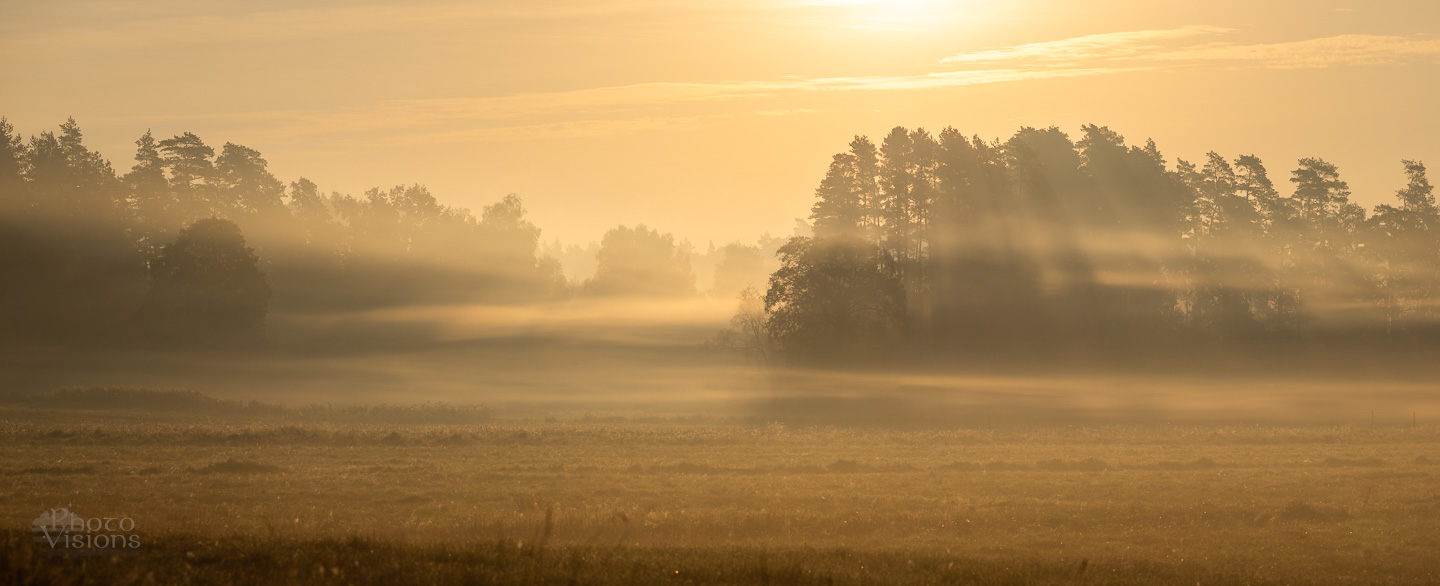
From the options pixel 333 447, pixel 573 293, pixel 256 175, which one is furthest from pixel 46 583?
pixel 573 293

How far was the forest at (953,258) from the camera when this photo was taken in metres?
77.4

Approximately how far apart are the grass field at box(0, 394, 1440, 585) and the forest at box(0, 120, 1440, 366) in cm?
2834

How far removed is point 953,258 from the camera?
78.2 metres

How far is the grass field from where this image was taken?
1573cm

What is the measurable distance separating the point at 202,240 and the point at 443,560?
73.0 m

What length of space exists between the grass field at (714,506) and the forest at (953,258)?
28.3m

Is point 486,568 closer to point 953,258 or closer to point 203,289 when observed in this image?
point 953,258

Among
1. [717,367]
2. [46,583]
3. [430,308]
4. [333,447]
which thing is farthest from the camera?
[430,308]

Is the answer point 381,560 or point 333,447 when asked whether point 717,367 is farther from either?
point 381,560

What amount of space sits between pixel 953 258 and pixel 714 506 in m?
55.1

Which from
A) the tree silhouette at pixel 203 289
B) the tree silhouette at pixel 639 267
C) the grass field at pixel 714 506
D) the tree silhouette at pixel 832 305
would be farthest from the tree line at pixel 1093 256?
the tree silhouette at pixel 639 267

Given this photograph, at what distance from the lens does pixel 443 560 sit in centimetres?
1566

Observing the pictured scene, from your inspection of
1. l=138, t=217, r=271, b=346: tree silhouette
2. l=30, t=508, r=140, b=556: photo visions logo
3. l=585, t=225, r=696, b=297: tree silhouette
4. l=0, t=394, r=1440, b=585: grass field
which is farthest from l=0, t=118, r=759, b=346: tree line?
l=30, t=508, r=140, b=556: photo visions logo

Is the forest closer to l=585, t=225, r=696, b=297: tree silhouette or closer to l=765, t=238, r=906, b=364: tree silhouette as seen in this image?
l=765, t=238, r=906, b=364: tree silhouette
